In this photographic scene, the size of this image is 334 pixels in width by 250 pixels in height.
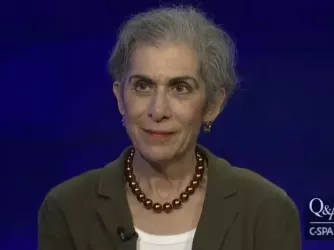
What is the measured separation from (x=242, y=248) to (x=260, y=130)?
3.13 feet

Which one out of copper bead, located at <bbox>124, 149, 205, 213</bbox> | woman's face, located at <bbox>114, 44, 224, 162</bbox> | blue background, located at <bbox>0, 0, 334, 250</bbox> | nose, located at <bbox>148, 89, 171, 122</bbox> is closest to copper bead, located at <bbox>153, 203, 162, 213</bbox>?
copper bead, located at <bbox>124, 149, 205, 213</bbox>

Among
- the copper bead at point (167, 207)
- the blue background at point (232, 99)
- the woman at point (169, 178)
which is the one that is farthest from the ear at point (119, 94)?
the blue background at point (232, 99)

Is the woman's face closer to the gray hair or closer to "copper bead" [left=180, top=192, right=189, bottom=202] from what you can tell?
the gray hair

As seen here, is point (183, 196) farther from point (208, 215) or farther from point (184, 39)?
point (184, 39)

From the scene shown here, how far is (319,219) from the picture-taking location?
249 centimetres

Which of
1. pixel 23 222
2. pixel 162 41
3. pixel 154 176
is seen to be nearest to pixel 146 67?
pixel 162 41

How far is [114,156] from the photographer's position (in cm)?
254

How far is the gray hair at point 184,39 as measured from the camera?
1.53m

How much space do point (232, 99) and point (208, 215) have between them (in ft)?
3.12

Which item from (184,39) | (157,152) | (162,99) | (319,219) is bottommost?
(319,219)

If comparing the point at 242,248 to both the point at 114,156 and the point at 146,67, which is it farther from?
the point at 114,156

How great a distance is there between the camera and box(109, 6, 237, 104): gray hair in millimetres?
1533

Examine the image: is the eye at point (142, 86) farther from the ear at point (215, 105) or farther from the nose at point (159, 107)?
the ear at point (215, 105)

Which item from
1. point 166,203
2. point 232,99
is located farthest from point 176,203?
point 232,99
